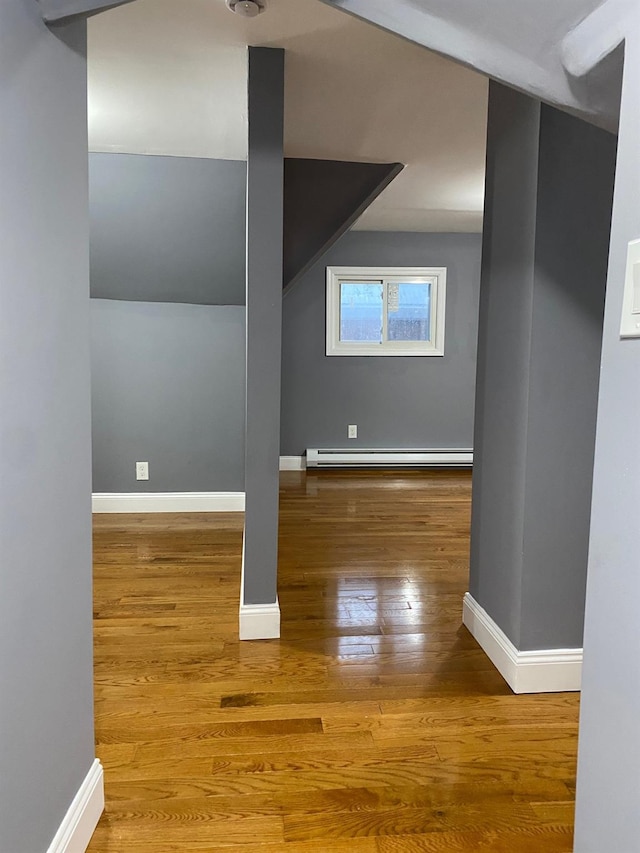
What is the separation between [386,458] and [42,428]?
4.64m

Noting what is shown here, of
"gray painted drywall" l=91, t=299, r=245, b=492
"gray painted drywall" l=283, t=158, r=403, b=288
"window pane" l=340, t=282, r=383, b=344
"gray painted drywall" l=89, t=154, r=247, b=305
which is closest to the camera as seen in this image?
"gray painted drywall" l=89, t=154, r=247, b=305

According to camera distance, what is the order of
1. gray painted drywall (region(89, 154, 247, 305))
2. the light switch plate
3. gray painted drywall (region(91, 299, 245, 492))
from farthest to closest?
gray painted drywall (region(91, 299, 245, 492))
gray painted drywall (region(89, 154, 247, 305))
the light switch plate

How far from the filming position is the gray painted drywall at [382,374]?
18.5 ft

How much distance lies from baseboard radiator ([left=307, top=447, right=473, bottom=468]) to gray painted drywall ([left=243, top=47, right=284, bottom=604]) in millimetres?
3194

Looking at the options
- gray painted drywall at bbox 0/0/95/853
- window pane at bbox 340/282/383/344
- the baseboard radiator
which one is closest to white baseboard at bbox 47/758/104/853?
gray painted drywall at bbox 0/0/95/853

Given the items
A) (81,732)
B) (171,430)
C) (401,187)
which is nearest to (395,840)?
(81,732)

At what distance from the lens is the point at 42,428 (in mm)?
1184

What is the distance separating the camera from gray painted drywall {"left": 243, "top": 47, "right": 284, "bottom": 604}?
2.26m

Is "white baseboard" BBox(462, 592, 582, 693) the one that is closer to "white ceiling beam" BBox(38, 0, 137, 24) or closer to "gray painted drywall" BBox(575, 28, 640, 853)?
"gray painted drywall" BBox(575, 28, 640, 853)

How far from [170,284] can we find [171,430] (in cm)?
94

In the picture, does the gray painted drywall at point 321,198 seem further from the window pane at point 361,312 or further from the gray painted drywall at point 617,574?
the gray painted drywall at point 617,574

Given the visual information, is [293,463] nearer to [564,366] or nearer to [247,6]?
[564,366]

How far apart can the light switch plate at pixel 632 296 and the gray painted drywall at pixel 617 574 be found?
0.01 metres

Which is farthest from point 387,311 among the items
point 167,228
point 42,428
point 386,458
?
point 42,428
